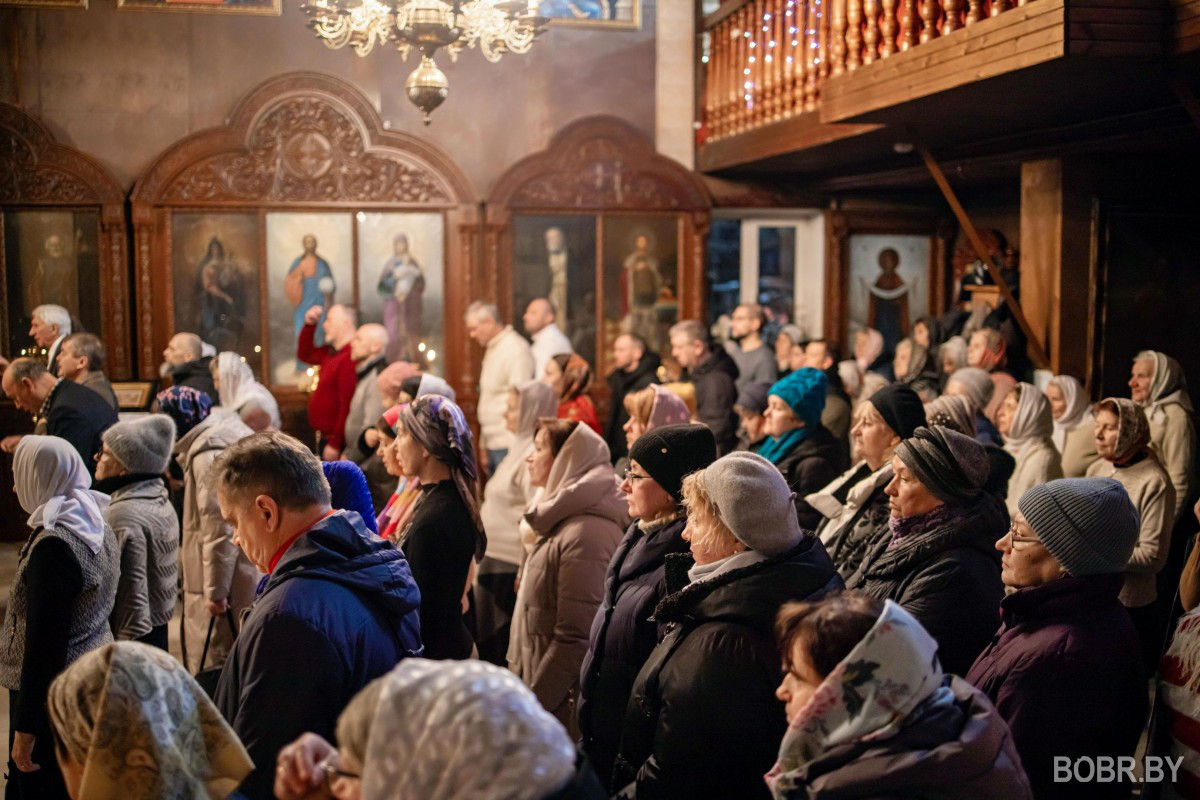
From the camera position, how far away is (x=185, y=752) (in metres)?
2.18

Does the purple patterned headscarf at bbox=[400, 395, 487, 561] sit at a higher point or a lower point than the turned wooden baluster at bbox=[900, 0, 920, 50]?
lower

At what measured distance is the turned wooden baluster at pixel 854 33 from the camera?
7094mm

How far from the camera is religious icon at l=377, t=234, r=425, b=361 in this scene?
415 inches

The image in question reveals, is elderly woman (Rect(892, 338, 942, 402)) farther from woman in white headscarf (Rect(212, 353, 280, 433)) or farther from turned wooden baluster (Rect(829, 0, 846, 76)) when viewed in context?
woman in white headscarf (Rect(212, 353, 280, 433))

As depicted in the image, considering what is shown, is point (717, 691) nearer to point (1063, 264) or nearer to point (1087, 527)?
point (1087, 527)

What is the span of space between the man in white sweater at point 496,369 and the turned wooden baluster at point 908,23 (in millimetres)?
4084

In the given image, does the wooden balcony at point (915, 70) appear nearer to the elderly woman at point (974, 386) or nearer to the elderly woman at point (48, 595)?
the elderly woman at point (974, 386)

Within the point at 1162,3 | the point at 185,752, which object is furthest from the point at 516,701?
the point at 1162,3

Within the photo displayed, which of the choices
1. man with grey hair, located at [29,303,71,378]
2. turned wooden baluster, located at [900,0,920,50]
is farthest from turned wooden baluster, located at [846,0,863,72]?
man with grey hair, located at [29,303,71,378]

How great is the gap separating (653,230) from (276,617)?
8652mm

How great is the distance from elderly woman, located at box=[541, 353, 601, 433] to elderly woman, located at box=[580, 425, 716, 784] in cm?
303

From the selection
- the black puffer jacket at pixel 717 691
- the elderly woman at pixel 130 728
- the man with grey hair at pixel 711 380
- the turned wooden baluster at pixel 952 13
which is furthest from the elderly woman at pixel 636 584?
the man with grey hair at pixel 711 380

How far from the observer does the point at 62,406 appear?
21.4 feet

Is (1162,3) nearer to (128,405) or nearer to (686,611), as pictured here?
(686,611)
